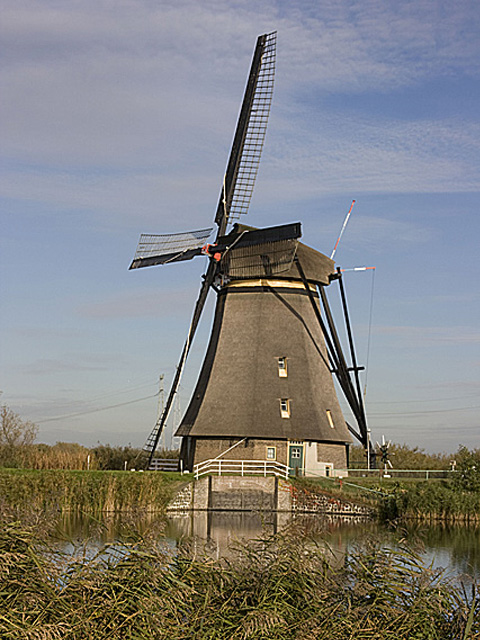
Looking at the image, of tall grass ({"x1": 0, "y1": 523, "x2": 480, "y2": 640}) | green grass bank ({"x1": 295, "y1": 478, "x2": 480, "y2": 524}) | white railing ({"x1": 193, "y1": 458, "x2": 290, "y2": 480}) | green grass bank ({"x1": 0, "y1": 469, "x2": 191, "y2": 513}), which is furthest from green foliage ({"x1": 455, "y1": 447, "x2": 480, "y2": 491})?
tall grass ({"x1": 0, "y1": 523, "x2": 480, "y2": 640})

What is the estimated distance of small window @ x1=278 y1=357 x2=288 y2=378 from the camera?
29.3m

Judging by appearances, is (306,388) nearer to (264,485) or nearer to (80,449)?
(264,485)

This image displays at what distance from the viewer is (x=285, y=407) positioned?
28.8 metres

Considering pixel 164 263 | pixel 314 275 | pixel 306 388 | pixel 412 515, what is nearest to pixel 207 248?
pixel 164 263

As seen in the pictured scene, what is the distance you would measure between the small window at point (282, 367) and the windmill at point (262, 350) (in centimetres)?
3

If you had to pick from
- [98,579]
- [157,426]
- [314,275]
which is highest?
[314,275]

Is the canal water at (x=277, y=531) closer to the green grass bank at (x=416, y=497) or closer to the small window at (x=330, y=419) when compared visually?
the green grass bank at (x=416, y=497)

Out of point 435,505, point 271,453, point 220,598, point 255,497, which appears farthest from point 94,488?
point 220,598

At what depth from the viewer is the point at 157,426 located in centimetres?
3058

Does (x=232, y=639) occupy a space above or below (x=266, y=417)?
below

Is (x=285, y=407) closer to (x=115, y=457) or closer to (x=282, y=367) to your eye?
(x=282, y=367)

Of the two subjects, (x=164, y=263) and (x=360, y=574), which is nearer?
(x=360, y=574)

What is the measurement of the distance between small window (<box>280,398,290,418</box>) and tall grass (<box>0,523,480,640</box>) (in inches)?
873

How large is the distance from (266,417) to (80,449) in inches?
456
